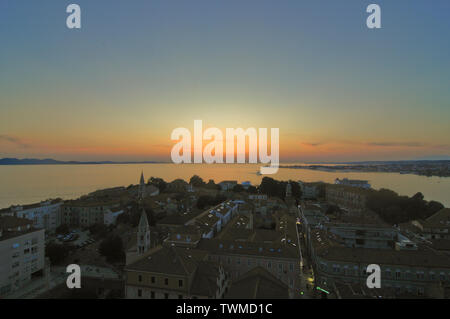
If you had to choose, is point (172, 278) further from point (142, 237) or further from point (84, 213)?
point (84, 213)

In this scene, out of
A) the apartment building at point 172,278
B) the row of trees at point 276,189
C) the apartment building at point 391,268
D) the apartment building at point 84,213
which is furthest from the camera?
the row of trees at point 276,189

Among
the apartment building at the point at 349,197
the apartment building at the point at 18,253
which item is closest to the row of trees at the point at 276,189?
the apartment building at the point at 349,197

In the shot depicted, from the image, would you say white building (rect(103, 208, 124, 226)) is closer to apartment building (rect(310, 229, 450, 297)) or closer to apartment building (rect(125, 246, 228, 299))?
apartment building (rect(125, 246, 228, 299))

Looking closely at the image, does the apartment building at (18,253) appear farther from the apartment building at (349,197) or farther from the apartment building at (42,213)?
the apartment building at (349,197)

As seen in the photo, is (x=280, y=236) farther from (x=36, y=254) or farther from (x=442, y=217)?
(x=36, y=254)

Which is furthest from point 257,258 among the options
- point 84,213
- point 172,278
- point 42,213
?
point 42,213

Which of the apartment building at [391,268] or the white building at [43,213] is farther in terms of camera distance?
the white building at [43,213]

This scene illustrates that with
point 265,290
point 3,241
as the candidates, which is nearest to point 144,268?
point 265,290

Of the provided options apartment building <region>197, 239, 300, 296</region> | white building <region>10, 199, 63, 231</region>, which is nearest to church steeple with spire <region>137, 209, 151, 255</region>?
apartment building <region>197, 239, 300, 296</region>
